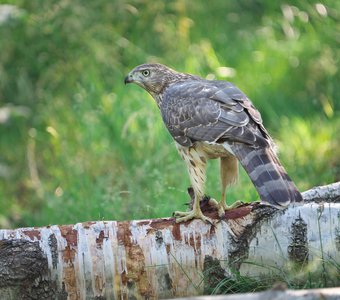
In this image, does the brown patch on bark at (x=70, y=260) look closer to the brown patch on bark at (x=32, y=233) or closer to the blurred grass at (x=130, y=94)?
the brown patch on bark at (x=32, y=233)

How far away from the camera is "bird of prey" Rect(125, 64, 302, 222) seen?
4.91 metres

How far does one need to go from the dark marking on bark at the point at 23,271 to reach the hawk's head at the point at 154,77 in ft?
6.13

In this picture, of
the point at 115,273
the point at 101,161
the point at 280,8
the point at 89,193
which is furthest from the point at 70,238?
the point at 280,8

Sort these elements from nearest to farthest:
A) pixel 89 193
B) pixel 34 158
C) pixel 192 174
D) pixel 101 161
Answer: pixel 192 174 < pixel 89 193 < pixel 101 161 < pixel 34 158

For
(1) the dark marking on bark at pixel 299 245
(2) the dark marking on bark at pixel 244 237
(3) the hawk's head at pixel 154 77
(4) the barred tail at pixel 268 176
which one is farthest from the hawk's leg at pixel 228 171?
(3) the hawk's head at pixel 154 77

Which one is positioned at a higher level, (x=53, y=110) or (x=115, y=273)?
(x=53, y=110)

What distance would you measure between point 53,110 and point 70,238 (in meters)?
4.45

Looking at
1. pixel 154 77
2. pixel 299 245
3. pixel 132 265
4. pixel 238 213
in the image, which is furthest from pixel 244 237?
pixel 154 77

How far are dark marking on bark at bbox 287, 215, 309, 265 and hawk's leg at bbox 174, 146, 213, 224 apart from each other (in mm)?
470

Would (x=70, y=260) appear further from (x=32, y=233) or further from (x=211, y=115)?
(x=211, y=115)

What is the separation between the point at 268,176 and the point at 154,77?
1.73 metres

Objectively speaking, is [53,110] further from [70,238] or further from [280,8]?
[70,238]

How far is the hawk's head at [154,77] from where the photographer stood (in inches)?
251

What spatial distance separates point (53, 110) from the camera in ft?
30.2
